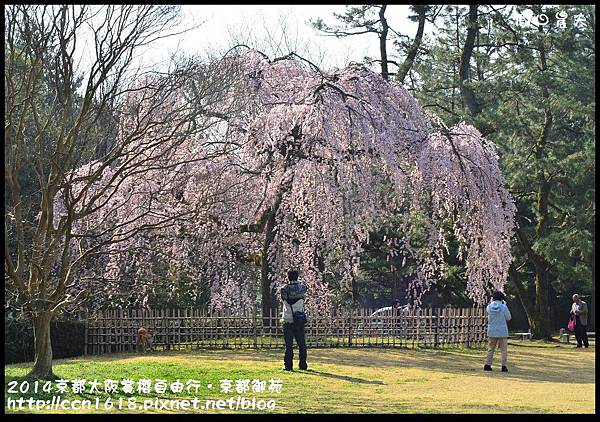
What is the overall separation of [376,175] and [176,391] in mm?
9302

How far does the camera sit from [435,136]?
62.3 ft

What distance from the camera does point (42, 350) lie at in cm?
1197

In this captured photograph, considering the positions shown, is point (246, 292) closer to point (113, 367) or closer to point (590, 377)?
point (113, 367)

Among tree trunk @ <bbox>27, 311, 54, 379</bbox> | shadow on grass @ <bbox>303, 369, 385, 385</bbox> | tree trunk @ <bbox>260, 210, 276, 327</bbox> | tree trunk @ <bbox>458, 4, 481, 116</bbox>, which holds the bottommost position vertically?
shadow on grass @ <bbox>303, 369, 385, 385</bbox>

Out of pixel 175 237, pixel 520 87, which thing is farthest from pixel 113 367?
pixel 520 87

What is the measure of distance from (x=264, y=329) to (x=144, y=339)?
2.66m

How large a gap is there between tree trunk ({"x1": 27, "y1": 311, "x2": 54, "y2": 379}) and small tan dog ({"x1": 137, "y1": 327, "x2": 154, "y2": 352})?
6569mm

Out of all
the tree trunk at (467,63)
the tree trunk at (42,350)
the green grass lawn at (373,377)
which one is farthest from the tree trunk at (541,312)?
the tree trunk at (42,350)

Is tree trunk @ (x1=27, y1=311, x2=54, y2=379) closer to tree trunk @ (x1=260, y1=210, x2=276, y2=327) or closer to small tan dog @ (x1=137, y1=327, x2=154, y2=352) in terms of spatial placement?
small tan dog @ (x1=137, y1=327, x2=154, y2=352)

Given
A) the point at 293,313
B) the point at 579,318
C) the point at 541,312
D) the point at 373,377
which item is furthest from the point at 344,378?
the point at 541,312

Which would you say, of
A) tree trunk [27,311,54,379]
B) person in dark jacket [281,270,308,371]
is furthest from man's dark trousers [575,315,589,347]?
tree trunk [27,311,54,379]

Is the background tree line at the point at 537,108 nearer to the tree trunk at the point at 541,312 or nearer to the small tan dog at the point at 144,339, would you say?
the tree trunk at the point at 541,312

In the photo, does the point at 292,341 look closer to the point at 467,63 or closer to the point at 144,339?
the point at 144,339

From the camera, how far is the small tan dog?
18.6 meters
